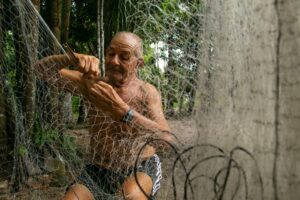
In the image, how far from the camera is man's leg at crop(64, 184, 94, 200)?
226 cm

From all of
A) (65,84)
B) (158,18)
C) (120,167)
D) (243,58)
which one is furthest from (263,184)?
(65,84)

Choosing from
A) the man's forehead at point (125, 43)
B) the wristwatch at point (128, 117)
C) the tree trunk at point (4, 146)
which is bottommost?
the tree trunk at point (4, 146)

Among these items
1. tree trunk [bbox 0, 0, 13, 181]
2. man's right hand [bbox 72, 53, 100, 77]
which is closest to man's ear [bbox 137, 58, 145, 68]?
man's right hand [bbox 72, 53, 100, 77]

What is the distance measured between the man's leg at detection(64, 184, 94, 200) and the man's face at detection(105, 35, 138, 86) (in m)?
0.56

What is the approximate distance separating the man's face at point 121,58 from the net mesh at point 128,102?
0.22 feet

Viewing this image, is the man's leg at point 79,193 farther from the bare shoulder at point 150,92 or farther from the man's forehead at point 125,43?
the man's forehead at point 125,43

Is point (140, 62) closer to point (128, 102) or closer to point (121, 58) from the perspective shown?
point (121, 58)

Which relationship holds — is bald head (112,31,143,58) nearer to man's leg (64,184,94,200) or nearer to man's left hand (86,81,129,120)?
man's left hand (86,81,129,120)

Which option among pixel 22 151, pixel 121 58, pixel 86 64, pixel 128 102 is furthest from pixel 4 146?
pixel 86 64

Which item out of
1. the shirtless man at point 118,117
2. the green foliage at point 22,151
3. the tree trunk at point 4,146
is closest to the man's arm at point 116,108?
the shirtless man at point 118,117

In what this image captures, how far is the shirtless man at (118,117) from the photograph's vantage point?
6.68 feet

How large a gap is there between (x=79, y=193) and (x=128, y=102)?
1.74ft

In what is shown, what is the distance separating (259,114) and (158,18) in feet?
3.46

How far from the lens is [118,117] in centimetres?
199
